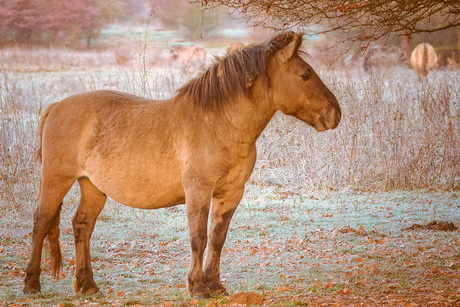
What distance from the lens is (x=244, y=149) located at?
13.7ft

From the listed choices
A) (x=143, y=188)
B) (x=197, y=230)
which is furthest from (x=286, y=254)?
(x=143, y=188)

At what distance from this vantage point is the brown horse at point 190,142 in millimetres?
4141

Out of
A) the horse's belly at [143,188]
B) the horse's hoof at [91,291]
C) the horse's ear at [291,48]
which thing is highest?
the horse's ear at [291,48]

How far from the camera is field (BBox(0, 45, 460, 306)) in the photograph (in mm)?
4527

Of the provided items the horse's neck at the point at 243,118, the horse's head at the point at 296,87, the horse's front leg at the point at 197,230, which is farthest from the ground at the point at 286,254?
the horse's head at the point at 296,87

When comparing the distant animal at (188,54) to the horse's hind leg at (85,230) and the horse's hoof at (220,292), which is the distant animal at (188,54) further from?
the horse's hoof at (220,292)

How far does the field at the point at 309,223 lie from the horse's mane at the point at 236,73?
153cm

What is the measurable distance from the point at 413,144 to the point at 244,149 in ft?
19.2

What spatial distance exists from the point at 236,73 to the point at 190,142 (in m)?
0.64

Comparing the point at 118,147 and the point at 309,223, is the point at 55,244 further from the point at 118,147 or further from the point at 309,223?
the point at 309,223

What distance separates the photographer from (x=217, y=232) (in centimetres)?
436

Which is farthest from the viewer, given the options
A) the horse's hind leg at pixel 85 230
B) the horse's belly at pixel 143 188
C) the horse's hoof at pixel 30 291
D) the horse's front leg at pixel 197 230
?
the horse's hind leg at pixel 85 230

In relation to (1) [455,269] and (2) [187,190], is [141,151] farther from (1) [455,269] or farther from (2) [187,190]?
(1) [455,269]

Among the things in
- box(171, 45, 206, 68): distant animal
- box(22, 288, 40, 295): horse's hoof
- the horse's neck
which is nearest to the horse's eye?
the horse's neck
